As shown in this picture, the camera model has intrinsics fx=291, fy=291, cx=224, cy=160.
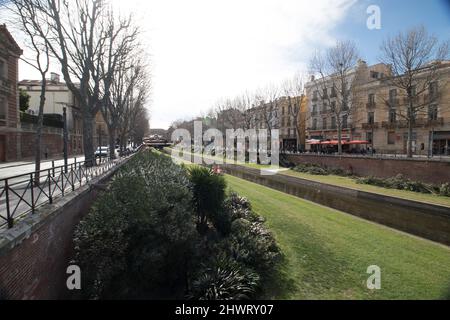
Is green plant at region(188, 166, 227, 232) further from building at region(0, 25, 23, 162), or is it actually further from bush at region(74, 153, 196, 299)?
building at region(0, 25, 23, 162)

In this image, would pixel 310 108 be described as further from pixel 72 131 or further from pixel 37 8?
pixel 37 8

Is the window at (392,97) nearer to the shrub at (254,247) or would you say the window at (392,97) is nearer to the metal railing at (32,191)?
the shrub at (254,247)

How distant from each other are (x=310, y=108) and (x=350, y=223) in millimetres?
43360

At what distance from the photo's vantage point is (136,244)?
6754mm

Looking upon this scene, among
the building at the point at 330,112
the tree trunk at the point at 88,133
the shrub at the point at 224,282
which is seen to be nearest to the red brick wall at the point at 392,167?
the building at the point at 330,112

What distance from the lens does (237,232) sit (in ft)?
29.0

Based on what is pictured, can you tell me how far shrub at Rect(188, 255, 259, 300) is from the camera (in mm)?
5891

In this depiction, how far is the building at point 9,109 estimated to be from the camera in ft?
85.2

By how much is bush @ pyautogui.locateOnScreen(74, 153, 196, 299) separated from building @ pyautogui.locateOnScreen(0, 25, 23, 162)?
2546 cm

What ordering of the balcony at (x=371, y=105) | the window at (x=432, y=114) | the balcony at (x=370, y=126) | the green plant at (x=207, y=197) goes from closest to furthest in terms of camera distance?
the green plant at (x=207, y=197) → the window at (x=432, y=114) → the balcony at (x=370, y=126) → the balcony at (x=371, y=105)

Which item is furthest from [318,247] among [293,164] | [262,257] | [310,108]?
[310,108]

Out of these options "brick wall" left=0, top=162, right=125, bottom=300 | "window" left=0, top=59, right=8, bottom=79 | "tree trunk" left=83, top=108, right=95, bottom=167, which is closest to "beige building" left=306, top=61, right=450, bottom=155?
"tree trunk" left=83, top=108, right=95, bottom=167

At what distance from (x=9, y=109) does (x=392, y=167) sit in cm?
3368

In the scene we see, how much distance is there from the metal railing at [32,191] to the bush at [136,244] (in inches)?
48.3
